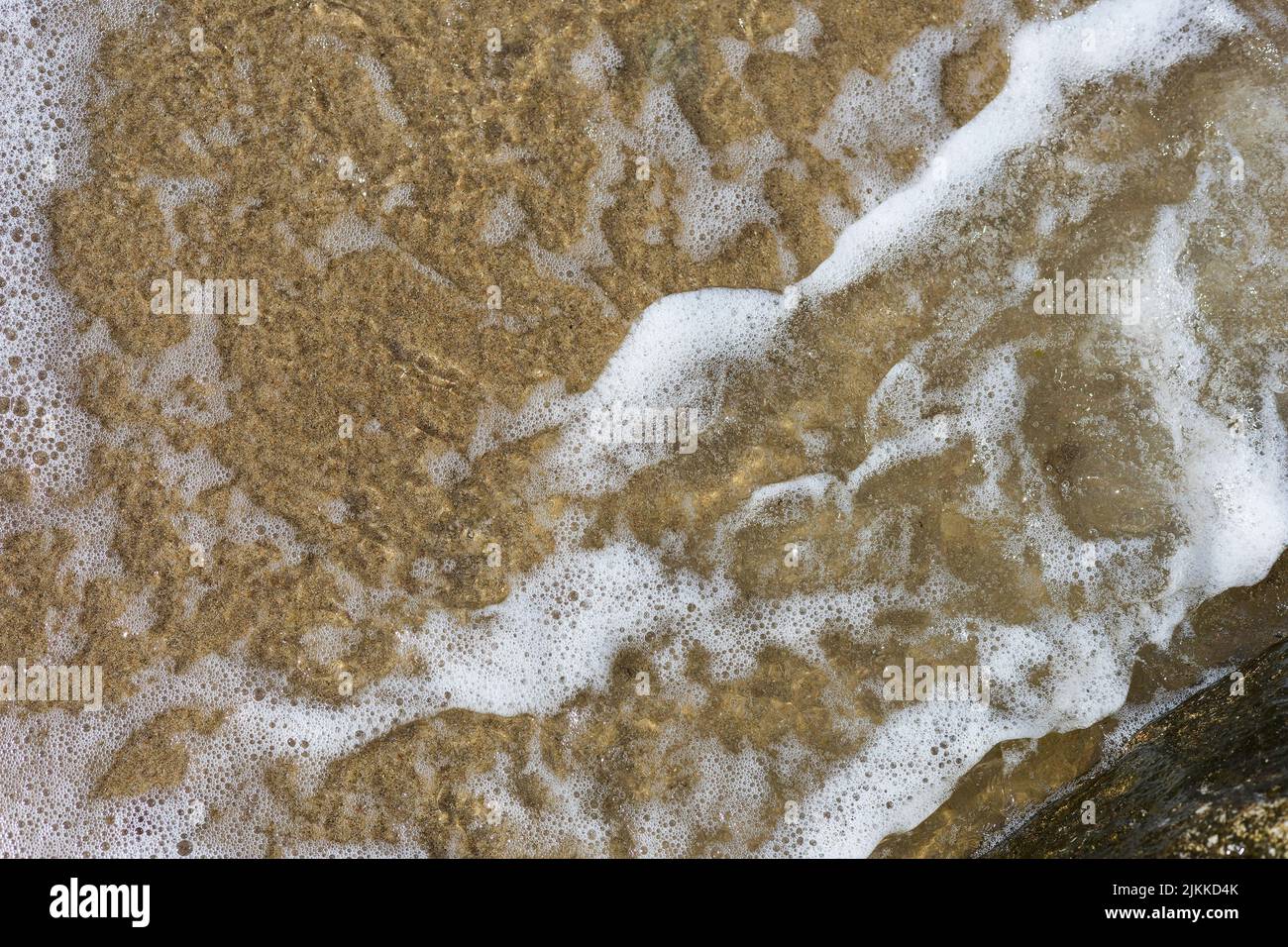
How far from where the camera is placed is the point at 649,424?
3430 mm

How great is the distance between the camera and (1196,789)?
9.73 ft

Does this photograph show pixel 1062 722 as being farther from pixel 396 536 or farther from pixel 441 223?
pixel 441 223

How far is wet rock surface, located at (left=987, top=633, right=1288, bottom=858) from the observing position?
280 centimetres

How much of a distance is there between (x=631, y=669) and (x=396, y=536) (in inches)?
42.7

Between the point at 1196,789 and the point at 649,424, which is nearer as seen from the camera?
the point at 1196,789

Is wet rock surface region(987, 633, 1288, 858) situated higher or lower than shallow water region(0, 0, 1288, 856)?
lower

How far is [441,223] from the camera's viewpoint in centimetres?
338

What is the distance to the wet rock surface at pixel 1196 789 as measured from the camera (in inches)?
110

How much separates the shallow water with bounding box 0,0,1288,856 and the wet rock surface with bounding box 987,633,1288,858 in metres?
0.13

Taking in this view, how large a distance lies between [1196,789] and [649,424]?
2365 millimetres

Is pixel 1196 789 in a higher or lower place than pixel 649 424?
lower

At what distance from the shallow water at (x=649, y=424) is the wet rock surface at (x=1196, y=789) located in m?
0.13
